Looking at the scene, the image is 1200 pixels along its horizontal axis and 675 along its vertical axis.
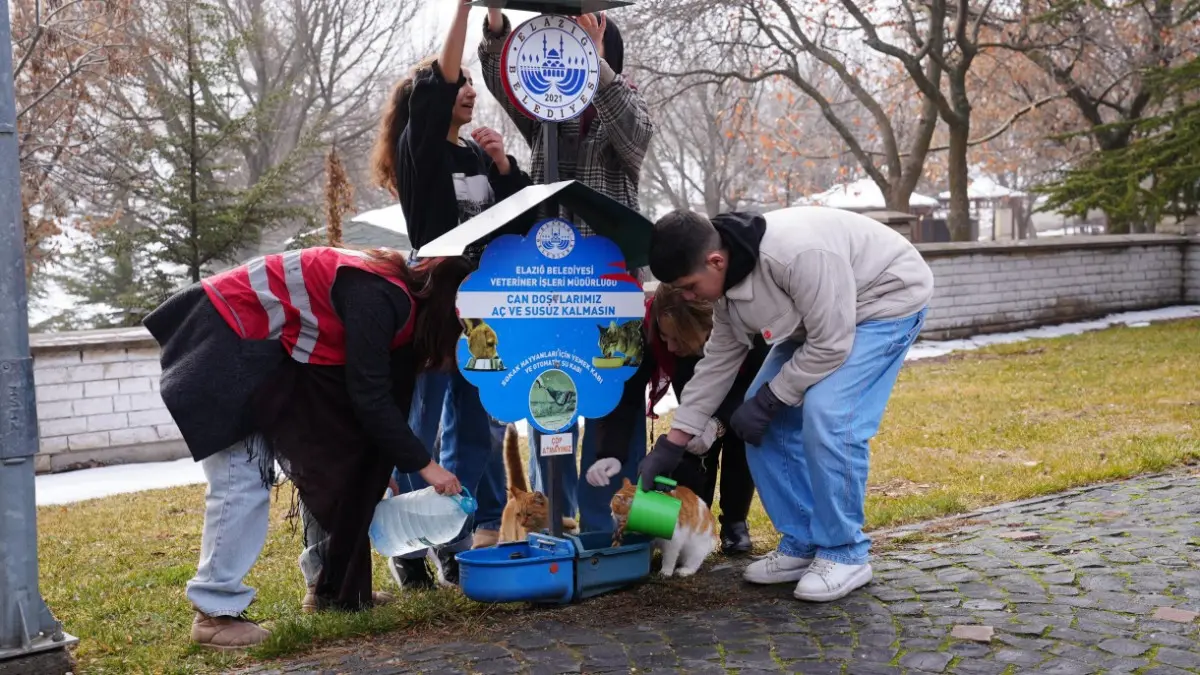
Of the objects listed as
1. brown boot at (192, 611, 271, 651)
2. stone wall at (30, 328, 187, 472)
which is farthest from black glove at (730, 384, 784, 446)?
stone wall at (30, 328, 187, 472)

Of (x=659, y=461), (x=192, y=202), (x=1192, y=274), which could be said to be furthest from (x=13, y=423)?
(x=1192, y=274)

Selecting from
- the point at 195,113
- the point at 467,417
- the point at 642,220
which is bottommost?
the point at 467,417

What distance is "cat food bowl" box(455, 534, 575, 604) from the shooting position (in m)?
3.81

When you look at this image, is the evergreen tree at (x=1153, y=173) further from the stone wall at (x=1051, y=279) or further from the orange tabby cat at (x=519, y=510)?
the orange tabby cat at (x=519, y=510)

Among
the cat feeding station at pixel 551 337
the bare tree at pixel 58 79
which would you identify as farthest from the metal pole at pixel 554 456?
the bare tree at pixel 58 79

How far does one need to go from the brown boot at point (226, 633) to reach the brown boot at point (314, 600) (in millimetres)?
261

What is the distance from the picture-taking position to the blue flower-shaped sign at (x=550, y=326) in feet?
12.6

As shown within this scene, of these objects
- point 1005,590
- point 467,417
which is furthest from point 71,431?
point 1005,590

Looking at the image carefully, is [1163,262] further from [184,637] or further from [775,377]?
[184,637]

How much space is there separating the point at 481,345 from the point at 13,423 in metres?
1.42

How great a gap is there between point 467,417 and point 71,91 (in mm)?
13512

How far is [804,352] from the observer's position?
3861 mm

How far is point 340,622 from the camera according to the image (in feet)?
12.5

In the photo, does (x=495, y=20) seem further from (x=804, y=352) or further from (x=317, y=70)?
(x=317, y=70)
